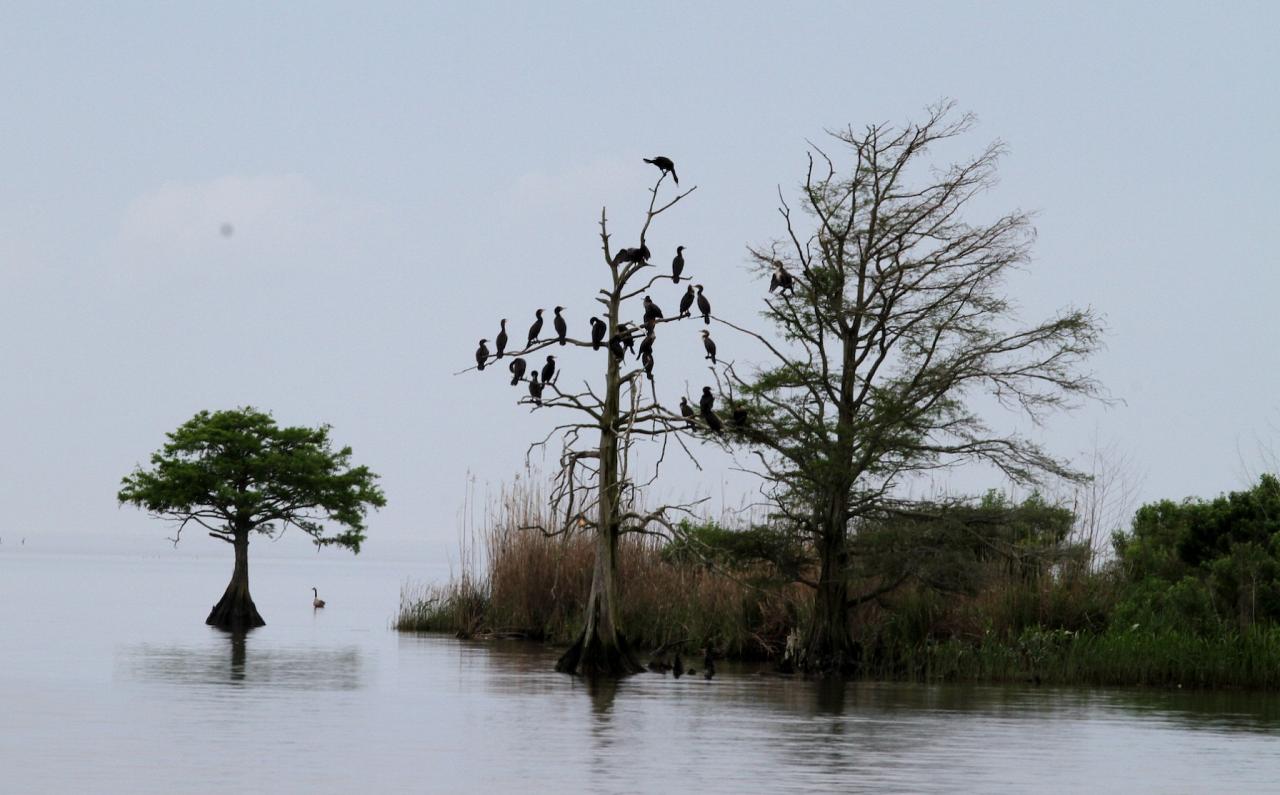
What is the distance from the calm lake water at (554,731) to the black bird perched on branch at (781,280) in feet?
18.4

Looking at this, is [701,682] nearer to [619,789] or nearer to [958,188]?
[958,188]

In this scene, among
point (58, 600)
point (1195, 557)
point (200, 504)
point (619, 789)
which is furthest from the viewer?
point (58, 600)

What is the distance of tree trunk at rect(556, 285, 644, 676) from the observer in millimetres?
22828

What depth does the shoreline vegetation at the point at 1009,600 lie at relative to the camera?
77.5 ft

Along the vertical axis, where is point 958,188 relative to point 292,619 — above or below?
above

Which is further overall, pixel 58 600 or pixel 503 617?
pixel 58 600

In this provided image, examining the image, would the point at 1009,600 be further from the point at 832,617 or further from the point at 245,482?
the point at 245,482

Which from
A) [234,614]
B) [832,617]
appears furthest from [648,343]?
[234,614]

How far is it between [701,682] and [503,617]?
9.73 metres

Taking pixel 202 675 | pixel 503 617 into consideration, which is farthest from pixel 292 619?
pixel 202 675

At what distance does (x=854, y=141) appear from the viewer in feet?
83.4

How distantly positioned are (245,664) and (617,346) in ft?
25.0

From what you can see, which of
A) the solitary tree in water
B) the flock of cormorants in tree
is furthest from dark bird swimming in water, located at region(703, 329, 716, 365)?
the solitary tree in water

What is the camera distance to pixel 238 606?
116 ft
